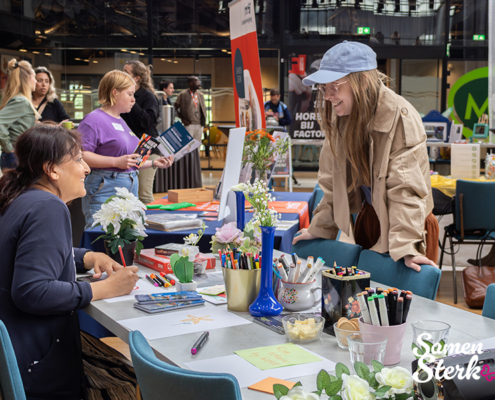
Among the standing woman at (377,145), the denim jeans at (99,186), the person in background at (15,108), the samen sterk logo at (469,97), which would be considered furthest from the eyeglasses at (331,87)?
the samen sterk logo at (469,97)

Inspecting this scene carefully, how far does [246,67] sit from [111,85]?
884 millimetres

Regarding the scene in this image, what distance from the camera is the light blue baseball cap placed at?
2086 mm

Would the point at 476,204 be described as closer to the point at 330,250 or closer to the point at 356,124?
A: the point at 330,250

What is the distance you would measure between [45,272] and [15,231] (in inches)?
6.1

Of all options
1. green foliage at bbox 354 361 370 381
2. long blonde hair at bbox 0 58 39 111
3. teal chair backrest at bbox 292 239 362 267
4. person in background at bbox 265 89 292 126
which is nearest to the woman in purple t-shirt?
teal chair backrest at bbox 292 239 362 267

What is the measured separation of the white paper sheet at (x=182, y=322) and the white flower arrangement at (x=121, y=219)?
1.76ft

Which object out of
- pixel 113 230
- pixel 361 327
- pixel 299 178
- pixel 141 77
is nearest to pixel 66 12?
pixel 299 178

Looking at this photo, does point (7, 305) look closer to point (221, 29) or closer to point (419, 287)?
point (419, 287)

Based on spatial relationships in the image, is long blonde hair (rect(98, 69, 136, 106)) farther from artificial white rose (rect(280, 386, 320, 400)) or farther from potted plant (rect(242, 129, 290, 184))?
artificial white rose (rect(280, 386, 320, 400))

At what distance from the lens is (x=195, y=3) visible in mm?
11734

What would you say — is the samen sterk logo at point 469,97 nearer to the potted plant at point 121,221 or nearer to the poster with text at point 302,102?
the poster with text at point 302,102

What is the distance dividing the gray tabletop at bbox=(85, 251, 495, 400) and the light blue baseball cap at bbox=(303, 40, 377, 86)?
901mm

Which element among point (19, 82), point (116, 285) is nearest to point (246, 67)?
point (116, 285)

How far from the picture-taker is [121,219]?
2.10m
